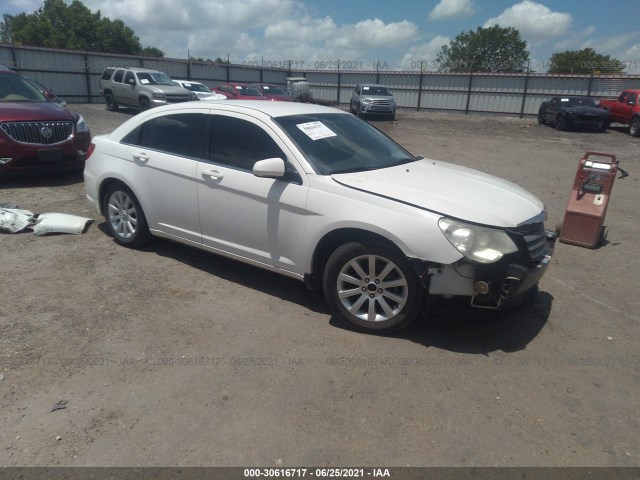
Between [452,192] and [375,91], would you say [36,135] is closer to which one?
[452,192]

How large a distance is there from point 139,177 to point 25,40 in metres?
67.4

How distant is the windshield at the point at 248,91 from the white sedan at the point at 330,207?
17.5 meters

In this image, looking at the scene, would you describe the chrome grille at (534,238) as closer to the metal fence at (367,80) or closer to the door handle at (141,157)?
the door handle at (141,157)

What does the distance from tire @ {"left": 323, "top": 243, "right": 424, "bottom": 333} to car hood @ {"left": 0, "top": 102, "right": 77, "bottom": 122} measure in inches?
249

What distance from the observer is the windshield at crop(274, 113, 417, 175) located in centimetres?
414

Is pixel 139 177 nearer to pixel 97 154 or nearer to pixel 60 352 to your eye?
pixel 97 154

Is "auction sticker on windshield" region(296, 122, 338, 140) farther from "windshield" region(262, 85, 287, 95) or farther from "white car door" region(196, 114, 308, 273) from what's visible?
"windshield" region(262, 85, 287, 95)

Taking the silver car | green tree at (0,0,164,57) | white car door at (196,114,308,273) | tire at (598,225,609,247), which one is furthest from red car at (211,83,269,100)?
green tree at (0,0,164,57)

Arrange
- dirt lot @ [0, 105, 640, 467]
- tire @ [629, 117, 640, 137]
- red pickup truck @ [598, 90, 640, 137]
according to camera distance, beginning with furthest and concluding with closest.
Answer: red pickup truck @ [598, 90, 640, 137] → tire @ [629, 117, 640, 137] → dirt lot @ [0, 105, 640, 467]

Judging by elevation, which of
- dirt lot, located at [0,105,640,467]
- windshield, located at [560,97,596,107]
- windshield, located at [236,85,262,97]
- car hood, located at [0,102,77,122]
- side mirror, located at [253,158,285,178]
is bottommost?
dirt lot, located at [0,105,640,467]

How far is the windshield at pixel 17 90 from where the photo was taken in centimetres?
841

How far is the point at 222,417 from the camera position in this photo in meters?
2.85

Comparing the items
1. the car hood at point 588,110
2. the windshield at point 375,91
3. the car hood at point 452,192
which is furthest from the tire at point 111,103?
the car hood at point 452,192

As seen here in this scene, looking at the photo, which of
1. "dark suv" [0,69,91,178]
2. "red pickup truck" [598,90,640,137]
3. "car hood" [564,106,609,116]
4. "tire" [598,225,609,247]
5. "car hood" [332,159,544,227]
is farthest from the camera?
"car hood" [564,106,609,116]
